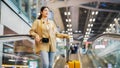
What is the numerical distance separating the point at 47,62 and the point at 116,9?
22.8m

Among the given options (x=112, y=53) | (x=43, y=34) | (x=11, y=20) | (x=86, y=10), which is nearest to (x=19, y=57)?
(x=11, y=20)

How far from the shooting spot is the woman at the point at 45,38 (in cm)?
472

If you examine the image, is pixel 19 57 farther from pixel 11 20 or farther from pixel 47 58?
pixel 47 58

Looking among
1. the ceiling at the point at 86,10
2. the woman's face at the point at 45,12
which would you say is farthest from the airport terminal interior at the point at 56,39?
the woman's face at the point at 45,12

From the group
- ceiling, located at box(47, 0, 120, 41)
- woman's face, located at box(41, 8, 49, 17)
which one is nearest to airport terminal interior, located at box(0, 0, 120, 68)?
ceiling, located at box(47, 0, 120, 41)

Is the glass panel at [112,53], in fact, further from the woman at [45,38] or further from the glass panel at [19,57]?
the glass panel at [19,57]

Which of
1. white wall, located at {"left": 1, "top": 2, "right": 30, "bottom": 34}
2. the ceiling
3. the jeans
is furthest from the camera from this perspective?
the ceiling

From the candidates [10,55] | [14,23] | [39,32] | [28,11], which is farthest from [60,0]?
[39,32]

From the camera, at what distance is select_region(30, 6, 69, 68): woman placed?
4719 millimetres

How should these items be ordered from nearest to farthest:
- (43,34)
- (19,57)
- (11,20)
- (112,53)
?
(43,34) → (19,57) → (112,53) → (11,20)

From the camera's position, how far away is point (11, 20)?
34.2 ft

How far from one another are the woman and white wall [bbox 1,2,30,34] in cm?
456

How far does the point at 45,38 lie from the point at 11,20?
589cm

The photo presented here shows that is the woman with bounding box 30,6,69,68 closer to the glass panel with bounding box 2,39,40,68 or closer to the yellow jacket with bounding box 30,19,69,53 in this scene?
the yellow jacket with bounding box 30,19,69,53
